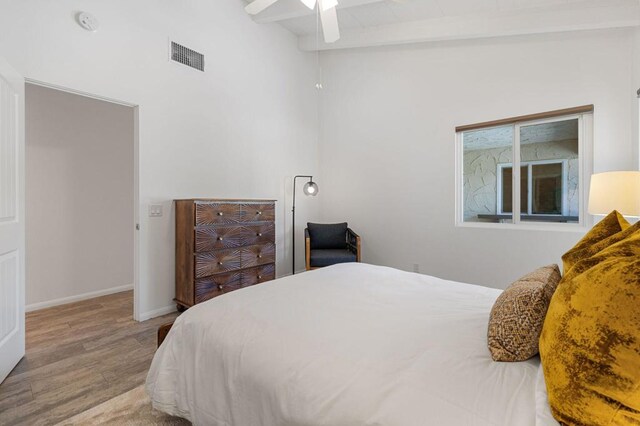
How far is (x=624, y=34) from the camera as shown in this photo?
2.73m

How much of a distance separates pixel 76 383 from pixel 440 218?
3.63 m

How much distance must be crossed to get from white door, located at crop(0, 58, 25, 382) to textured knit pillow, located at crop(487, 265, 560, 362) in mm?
2649

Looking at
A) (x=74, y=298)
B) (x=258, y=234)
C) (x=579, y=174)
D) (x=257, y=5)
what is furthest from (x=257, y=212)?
(x=579, y=174)

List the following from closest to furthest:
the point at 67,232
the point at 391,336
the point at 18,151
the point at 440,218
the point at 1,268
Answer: the point at 391,336, the point at 1,268, the point at 18,151, the point at 67,232, the point at 440,218

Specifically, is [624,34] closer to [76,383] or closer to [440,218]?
[440,218]

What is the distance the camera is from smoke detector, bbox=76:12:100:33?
2475 mm

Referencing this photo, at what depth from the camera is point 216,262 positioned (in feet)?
9.95

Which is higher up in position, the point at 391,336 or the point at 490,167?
the point at 490,167

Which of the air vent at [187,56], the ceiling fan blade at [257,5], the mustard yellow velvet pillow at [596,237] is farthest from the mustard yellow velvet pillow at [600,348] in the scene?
the air vent at [187,56]

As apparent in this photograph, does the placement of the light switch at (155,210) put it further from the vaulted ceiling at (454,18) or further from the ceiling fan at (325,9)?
the vaulted ceiling at (454,18)

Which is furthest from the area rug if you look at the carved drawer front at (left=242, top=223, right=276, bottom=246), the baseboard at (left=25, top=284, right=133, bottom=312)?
the baseboard at (left=25, top=284, right=133, bottom=312)

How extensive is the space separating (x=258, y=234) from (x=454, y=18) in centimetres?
317

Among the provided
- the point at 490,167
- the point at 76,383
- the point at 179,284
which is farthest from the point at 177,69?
the point at 490,167

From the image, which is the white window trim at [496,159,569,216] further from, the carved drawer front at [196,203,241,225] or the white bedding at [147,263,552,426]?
the carved drawer front at [196,203,241,225]
